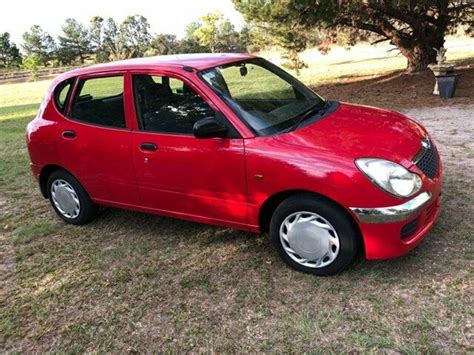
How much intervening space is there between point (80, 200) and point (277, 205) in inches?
92.0

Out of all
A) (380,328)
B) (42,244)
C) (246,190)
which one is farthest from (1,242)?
(380,328)

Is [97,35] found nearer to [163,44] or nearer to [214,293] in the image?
[163,44]

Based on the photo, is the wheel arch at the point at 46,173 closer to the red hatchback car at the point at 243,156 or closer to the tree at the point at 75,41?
the red hatchback car at the point at 243,156

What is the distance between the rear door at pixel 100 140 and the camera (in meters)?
4.14

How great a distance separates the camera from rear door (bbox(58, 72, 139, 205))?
4141 mm

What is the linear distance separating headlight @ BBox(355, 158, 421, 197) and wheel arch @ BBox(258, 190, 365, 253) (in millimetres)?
321

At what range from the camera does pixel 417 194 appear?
3.15 meters

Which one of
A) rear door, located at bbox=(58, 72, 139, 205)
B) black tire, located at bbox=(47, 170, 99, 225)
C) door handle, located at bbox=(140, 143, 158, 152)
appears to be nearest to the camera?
door handle, located at bbox=(140, 143, 158, 152)

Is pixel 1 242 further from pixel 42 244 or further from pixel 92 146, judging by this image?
pixel 92 146

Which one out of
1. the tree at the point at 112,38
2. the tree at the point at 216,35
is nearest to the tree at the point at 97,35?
the tree at the point at 112,38

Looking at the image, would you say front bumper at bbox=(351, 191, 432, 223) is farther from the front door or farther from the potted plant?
the potted plant

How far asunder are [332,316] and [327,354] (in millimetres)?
355

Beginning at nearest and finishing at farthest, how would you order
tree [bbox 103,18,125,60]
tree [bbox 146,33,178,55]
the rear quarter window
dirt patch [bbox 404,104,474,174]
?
Answer: the rear quarter window
dirt patch [bbox 404,104,474,174]
tree [bbox 146,33,178,55]
tree [bbox 103,18,125,60]

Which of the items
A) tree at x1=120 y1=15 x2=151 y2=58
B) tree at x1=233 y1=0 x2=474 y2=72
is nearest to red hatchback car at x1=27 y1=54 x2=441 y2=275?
tree at x1=233 y1=0 x2=474 y2=72
